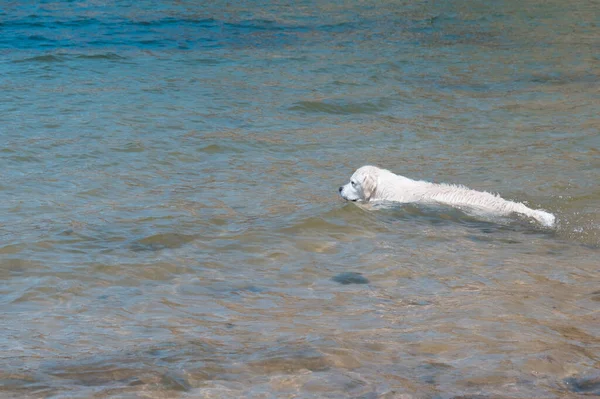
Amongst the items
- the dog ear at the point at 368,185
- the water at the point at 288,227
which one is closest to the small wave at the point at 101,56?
the water at the point at 288,227

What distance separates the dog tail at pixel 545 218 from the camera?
791 centimetres

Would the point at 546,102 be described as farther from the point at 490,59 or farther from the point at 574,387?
the point at 574,387

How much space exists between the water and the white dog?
173mm

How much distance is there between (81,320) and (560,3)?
2463 centimetres

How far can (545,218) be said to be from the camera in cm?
792

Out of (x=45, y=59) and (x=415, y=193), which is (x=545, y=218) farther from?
(x=45, y=59)

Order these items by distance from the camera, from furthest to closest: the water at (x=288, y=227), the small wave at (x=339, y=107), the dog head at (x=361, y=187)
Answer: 1. the small wave at (x=339, y=107)
2. the dog head at (x=361, y=187)
3. the water at (x=288, y=227)

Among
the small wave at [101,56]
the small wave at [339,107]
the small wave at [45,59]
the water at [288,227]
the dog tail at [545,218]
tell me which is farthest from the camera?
the small wave at [101,56]

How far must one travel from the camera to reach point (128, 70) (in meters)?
17.0

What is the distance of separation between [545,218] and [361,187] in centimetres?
189

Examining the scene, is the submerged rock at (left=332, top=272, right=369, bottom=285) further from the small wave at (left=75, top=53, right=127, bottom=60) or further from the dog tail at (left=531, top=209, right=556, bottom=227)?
the small wave at (left=75, top=53, right=127, bottom=60)

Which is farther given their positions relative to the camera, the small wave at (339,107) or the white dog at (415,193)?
the small wave at (339,107)

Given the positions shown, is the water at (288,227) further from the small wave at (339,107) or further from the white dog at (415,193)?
the white dog at (415,193)

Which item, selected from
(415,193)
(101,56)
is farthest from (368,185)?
(101,56)
